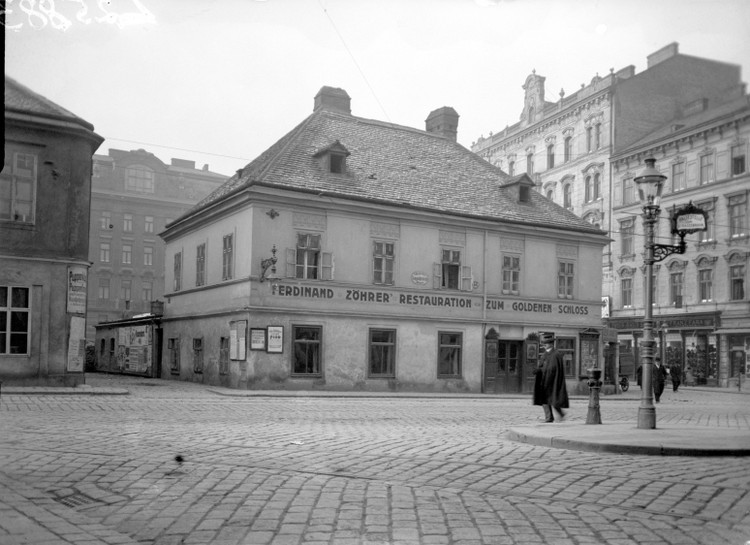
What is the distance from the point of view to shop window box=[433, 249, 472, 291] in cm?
3092

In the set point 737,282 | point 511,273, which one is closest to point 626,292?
point 511,273

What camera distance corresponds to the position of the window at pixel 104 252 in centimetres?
3378

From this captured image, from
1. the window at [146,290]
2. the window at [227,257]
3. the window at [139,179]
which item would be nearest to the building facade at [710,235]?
the window at [139,179]

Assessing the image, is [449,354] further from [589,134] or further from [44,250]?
[44,250]

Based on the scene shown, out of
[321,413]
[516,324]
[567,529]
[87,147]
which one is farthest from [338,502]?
[516,324]

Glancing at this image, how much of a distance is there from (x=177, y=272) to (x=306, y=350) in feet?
32.4

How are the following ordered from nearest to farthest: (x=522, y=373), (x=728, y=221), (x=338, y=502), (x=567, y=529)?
(x=567, y=529), (x=338, y=502), (x=728, y=221), (x=522, y=373)

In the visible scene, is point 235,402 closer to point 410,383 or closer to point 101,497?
point 410,383

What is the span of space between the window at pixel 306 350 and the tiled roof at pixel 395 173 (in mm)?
4943

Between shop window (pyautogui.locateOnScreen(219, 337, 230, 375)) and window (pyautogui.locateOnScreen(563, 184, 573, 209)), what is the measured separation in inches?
660

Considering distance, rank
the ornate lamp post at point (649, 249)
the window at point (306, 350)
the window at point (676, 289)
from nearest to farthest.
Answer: the ornate lamp post at point (649, 249) → the window at point (676, 289) → the window at point (306, 350)

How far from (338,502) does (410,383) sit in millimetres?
23099

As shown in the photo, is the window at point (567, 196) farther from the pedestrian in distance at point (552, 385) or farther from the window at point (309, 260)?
the pedestrian in distance at point (552, 385)

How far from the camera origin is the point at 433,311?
3045 cm
